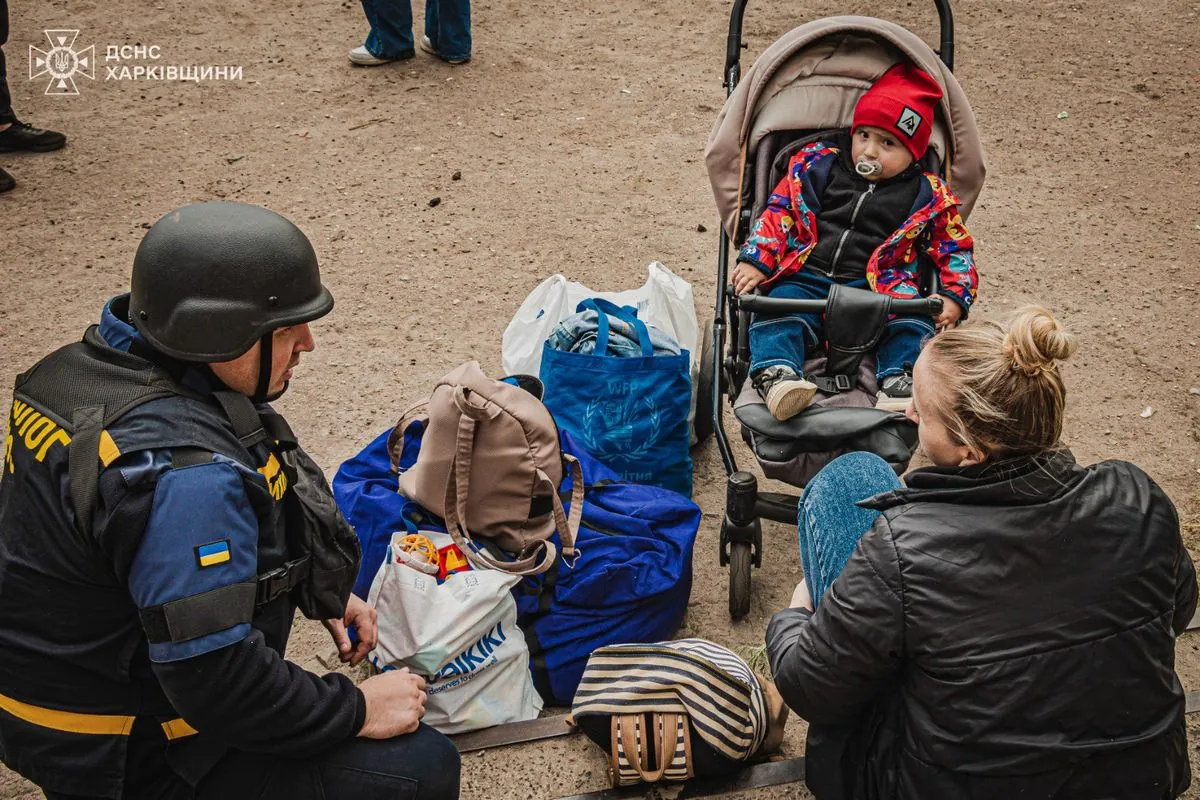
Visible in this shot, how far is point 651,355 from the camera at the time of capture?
141 inches

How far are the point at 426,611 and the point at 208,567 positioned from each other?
102 cm

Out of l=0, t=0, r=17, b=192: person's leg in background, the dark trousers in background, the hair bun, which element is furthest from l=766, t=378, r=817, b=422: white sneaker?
the dark trousers in background

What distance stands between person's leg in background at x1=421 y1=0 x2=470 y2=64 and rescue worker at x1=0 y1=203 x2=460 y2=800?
16.6ft

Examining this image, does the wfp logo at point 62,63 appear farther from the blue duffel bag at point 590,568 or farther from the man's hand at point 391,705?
the man's hand at point 391,705

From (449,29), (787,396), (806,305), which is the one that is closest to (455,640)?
(787,396)

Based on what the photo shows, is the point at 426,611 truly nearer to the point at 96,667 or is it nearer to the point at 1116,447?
the point at 96,667

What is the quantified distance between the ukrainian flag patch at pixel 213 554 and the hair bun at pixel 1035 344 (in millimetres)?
1460

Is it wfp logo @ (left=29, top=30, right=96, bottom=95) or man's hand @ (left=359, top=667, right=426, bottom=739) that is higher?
man's hand @ (left=359, top=667, right=426, bottom=739)

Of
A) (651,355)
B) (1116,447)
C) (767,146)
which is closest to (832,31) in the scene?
(767,146)

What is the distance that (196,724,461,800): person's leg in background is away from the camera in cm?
216

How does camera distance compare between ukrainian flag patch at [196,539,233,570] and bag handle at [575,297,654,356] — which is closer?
ukrainian flag patch at [196,539,233,570]

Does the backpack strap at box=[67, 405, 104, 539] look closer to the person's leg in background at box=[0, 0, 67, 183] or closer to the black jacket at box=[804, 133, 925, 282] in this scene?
the black jacket at box=[804, 133, 925, 282]

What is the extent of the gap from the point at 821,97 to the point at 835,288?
84cm

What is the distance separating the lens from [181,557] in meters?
1.87
